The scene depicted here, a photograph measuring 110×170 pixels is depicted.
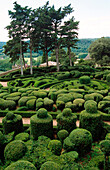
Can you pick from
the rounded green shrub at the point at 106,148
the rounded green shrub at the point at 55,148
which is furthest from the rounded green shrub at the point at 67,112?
the rounded green shrub at the point at 106,148

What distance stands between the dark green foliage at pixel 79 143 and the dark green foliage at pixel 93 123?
133 cm

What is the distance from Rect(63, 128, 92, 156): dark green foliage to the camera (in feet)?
25.7

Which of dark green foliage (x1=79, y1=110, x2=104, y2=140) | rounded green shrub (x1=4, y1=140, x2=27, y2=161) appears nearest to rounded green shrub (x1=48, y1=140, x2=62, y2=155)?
rounded green shrub (x1=4, y1=140, x2=27, y2=161)

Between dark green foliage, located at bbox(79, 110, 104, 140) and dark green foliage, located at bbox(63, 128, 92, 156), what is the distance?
1.33 m

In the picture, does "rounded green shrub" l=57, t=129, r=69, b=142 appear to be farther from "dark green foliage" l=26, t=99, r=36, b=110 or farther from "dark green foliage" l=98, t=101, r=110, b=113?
"dark green foliage" l=26, t=99, r=36, b=110

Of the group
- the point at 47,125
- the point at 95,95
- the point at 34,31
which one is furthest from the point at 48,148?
the point at 34,31

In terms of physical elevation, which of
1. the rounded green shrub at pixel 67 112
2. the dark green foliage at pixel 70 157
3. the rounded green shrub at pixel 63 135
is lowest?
the dark green foliage at pixel 70 157

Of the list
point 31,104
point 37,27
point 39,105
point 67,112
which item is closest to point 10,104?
point 31,104

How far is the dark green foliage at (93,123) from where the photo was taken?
9367 mm

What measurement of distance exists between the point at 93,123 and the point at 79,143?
2.10m

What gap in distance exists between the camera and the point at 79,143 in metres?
7.81

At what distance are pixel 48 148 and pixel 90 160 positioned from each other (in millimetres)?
2345

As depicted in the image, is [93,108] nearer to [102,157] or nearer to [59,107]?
[102,157]

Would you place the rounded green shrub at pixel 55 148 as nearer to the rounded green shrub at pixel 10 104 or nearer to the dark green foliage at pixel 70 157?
the dark green foliage at pixel 70 157
